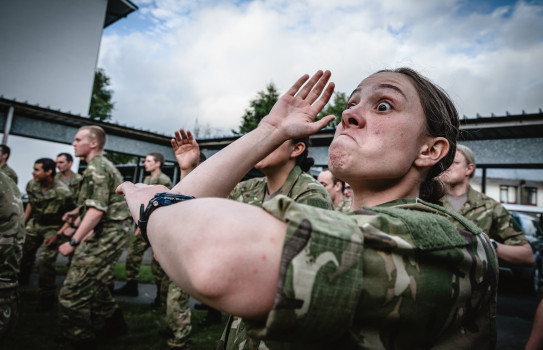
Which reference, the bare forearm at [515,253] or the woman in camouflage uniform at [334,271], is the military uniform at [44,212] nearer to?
the woman in camouflage uniform at [334,271]

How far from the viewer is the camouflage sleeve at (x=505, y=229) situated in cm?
347

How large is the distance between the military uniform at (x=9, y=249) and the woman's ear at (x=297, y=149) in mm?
2577

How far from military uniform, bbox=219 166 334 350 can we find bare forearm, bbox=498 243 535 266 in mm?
2176

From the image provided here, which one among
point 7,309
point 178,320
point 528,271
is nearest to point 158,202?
point 7,309

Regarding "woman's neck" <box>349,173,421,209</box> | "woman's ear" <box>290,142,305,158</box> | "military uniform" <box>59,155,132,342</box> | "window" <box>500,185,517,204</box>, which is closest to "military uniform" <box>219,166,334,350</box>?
"woman's ear" <box>290,142,305,158</box>

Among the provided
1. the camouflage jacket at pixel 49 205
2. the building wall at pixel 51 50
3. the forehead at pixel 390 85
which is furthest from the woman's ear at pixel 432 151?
the building wall at pixel 51 50

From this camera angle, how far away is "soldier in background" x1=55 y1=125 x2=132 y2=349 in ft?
12.0

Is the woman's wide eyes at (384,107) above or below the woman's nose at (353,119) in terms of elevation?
above

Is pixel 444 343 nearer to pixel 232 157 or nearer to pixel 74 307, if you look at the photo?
pixel 232 157

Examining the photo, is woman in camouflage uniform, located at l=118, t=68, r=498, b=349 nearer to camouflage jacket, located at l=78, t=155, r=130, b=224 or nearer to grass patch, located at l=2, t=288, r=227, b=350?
camouflage jacket, located at l=78, t=155, r=130, b=224

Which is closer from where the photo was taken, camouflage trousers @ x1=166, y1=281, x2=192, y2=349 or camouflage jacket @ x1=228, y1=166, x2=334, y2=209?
camouflage jacket @ x1=228, y1=166, x2=334, y2=209

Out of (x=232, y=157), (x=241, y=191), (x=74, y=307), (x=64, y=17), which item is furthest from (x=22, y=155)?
(x=232, y=157)

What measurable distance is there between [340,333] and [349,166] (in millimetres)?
696

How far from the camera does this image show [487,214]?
359cm
